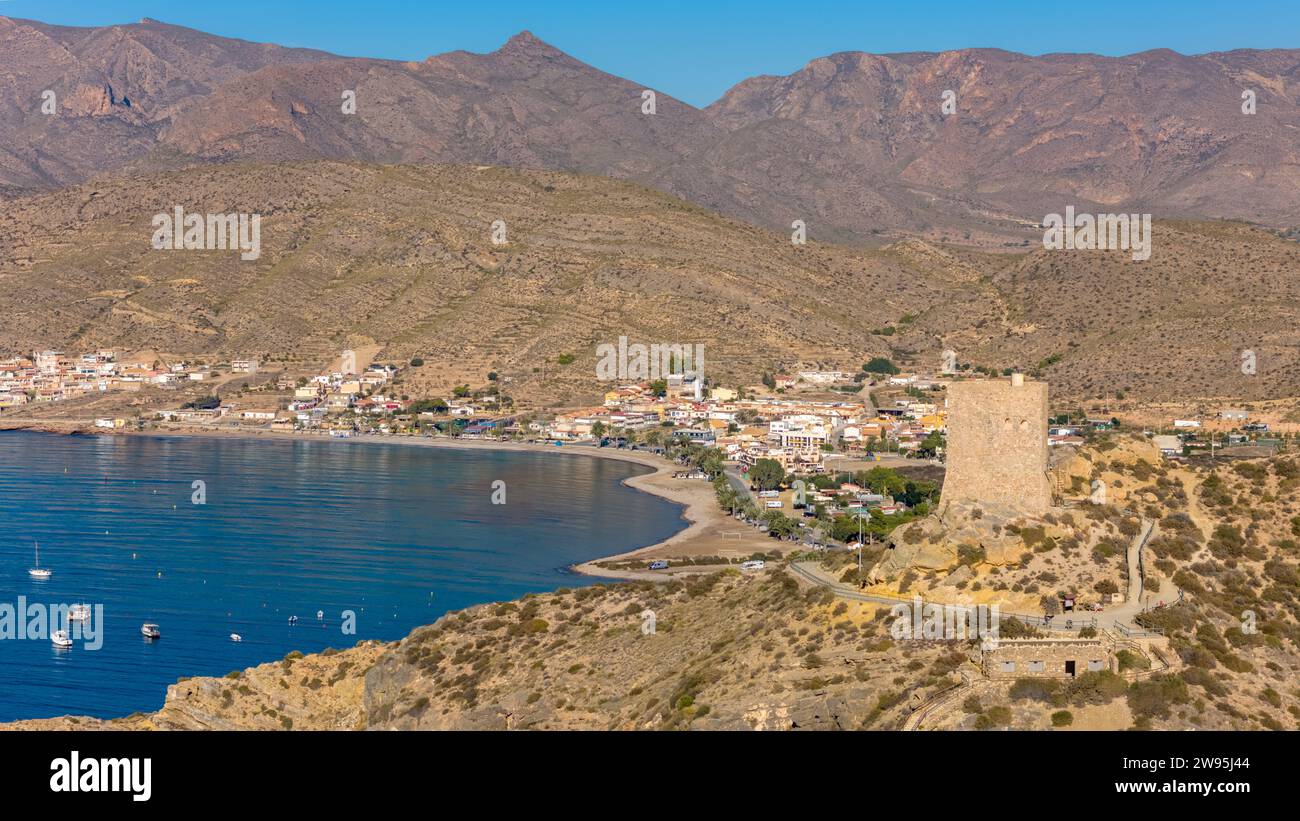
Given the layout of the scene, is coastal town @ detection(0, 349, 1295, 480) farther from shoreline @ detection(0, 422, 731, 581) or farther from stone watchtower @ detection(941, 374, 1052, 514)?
stone watchtower @ detection(941, 374, 1052, 514)

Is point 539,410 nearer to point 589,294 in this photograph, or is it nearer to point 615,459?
point 615,459

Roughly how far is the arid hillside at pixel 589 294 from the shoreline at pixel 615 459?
691 inches

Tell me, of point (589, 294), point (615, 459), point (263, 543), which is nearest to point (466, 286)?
point (589, 294)

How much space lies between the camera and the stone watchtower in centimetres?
2462

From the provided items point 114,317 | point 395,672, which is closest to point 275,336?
point 114,317

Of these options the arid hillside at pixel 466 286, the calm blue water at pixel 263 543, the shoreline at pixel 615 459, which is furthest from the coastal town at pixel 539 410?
the calm blue water at pixel 263 543

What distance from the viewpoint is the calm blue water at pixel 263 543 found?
2037 inches

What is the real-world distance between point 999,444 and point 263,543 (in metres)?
56.7

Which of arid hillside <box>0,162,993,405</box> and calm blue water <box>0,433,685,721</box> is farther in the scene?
arid hillside <box>0,162,993,405</box>

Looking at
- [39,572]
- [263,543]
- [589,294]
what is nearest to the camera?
[39,572]

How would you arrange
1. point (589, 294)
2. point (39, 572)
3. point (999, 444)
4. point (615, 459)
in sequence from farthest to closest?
point (589, 294), point (615, 459), point (39, 572), point (999, 444)

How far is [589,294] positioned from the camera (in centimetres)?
16250

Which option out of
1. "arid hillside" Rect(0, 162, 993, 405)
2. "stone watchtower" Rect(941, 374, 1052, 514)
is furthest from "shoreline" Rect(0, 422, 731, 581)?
"stone watchtower" Rect(941, 374, 1052, 514)

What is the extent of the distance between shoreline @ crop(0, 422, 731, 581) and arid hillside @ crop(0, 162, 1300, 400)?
57.6 ft
